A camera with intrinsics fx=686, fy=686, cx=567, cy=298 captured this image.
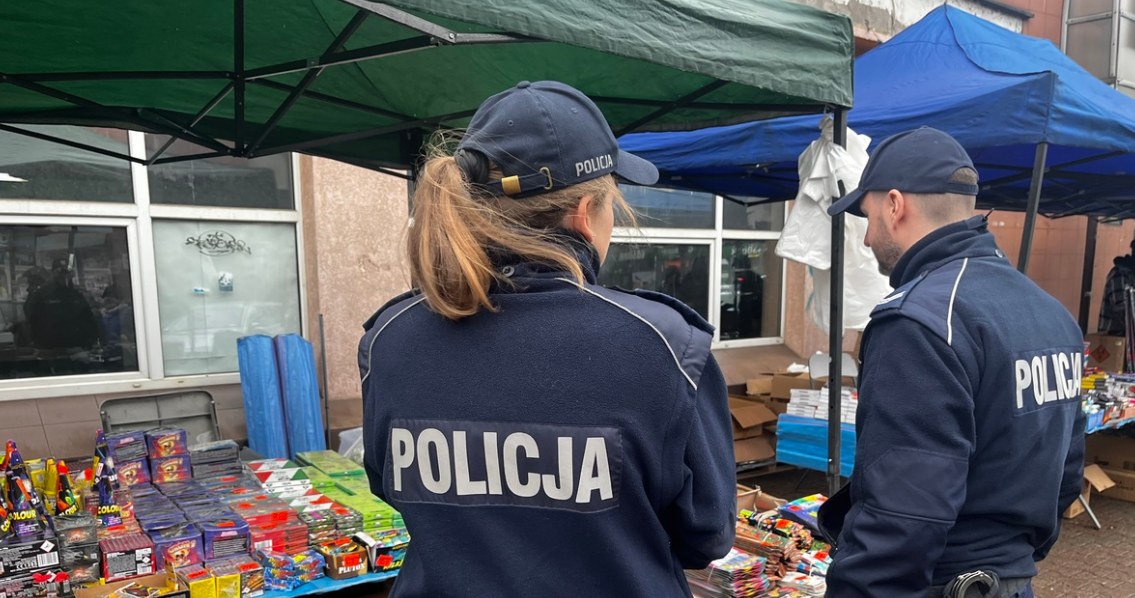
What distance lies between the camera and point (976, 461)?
5.31ft

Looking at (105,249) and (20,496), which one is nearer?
(20,496)

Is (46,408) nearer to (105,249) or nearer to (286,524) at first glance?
(105,249)

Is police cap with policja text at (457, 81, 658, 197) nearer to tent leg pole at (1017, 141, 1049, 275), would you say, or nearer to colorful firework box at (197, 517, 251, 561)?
colorful firework box at (197, 517, 251, 561)

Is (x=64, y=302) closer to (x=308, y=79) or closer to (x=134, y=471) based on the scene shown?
(x=134, y=471)

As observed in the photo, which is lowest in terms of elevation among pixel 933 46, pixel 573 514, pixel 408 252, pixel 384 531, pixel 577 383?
pixel 384 531

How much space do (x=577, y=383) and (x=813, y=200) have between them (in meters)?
2.27

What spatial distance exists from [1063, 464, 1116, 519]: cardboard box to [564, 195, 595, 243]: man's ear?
5972 millimetres

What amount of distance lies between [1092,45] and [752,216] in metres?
6.36

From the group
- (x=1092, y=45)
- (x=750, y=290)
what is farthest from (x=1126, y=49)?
(x=750, y=290)

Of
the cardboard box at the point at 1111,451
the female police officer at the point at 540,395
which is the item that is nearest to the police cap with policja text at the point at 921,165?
the female police officer at the point at 540,395

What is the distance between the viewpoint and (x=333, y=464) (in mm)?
3609

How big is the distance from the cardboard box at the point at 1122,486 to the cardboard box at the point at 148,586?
691cm

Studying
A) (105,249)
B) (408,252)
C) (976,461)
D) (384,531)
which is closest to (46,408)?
(105,249)

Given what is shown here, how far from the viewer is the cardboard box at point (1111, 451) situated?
228 inches
